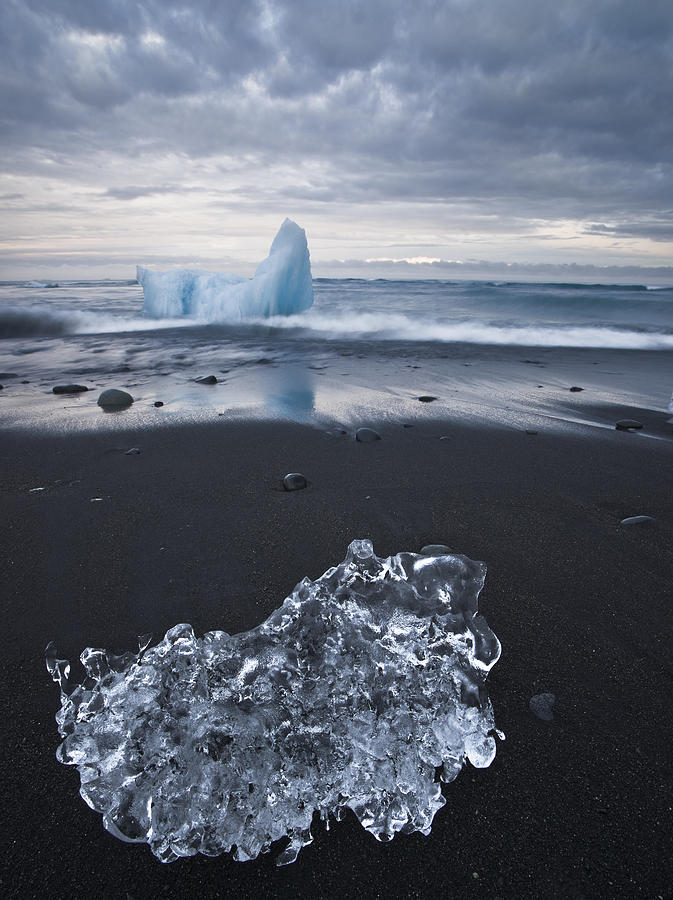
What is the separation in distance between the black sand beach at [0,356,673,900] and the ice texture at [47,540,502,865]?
66 mm

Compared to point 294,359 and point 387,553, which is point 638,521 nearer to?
point 387,553

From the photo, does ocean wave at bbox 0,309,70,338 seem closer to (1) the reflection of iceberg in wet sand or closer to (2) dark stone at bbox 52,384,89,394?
(2) dark stone at bbox 52,384,89,394

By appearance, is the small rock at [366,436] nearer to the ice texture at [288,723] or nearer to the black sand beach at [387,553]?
the black sand beach at [387,553]

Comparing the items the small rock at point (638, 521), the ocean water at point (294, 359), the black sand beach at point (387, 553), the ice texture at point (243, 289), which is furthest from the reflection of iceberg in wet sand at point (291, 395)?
the ice texture at point (243, 289)

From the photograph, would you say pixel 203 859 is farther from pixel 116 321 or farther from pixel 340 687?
pixel 116 321

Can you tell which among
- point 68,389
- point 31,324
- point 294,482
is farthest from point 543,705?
point 31,324

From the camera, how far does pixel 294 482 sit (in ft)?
9.96

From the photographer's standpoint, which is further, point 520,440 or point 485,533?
point 520,440

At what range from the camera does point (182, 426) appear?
4.38 meters

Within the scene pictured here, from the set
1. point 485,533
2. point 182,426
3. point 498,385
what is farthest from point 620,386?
point 182,426

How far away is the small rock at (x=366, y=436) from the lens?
3947 mm

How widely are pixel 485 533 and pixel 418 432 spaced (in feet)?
5.99

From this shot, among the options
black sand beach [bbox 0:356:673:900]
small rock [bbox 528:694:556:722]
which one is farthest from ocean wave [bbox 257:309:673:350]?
small rock [bbox 528:694:556:722]

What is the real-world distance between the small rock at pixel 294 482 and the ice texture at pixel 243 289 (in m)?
11.6
